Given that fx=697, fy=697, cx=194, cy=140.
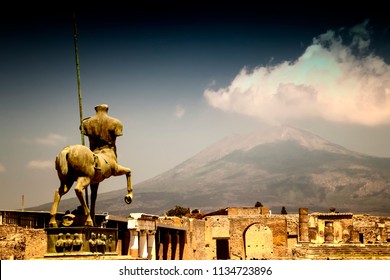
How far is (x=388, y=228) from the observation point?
4319cm

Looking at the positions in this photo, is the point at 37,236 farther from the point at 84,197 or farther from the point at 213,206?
the point at 213,206

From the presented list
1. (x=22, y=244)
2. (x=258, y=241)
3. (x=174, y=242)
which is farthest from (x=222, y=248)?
(x=22, y=244)

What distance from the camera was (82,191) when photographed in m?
10.0

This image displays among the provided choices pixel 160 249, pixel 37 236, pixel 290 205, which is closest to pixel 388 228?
pixel 160 249

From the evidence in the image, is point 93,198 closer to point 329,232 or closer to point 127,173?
point 127,173

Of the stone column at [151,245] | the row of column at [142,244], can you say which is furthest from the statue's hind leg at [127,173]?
the stone column at [151,245]

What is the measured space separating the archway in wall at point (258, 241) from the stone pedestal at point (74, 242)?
35026 mm

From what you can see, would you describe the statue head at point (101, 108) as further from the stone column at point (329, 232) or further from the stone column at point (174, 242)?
the stone column at point (329, 232)

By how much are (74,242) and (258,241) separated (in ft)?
121

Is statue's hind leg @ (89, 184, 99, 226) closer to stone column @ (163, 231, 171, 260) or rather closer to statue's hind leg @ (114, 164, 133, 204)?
statue's hind leg @ (114, 164, 133, 204)

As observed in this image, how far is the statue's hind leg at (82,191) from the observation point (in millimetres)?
9977

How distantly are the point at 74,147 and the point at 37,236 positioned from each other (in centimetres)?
1121

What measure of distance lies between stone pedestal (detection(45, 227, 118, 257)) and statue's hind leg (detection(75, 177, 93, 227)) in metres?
0.23

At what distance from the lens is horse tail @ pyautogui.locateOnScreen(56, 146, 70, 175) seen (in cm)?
1010
